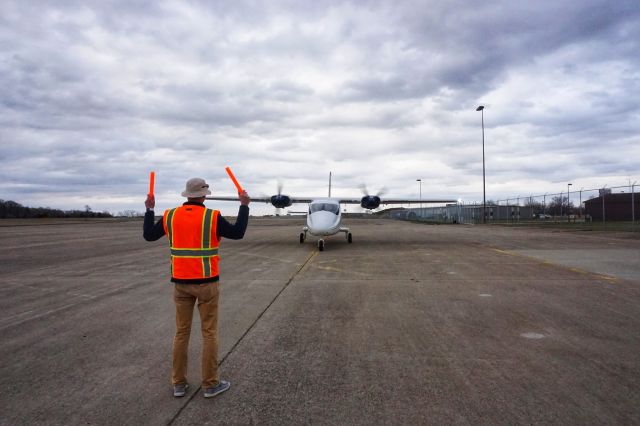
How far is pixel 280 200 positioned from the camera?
976 inches

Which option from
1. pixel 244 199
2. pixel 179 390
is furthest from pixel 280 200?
pixel 179 390

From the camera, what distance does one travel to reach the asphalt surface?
134 inches

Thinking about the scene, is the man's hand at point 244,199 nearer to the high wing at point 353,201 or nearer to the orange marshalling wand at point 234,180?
the orange marshalling wand at point 234,180

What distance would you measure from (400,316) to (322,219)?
462 inches

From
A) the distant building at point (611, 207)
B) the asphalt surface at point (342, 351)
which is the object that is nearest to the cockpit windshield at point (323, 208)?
the asphalt surface at point (342, 351)

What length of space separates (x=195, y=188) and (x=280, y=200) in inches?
816

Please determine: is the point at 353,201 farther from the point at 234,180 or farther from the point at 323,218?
the point at 234,180

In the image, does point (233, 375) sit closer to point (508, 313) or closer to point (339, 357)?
point (339, 357)

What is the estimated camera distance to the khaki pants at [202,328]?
3742 millimetres

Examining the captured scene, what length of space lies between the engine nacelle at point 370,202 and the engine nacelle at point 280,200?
4895 mm

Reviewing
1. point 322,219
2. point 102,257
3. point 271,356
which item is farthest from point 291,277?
point 102,257

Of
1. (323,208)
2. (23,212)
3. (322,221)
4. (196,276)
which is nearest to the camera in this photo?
(196,276)

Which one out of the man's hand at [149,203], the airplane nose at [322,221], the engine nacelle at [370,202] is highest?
the engine nacelle at [370,202]

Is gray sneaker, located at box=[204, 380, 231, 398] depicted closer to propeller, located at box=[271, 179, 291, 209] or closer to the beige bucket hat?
the beige bucket hat
